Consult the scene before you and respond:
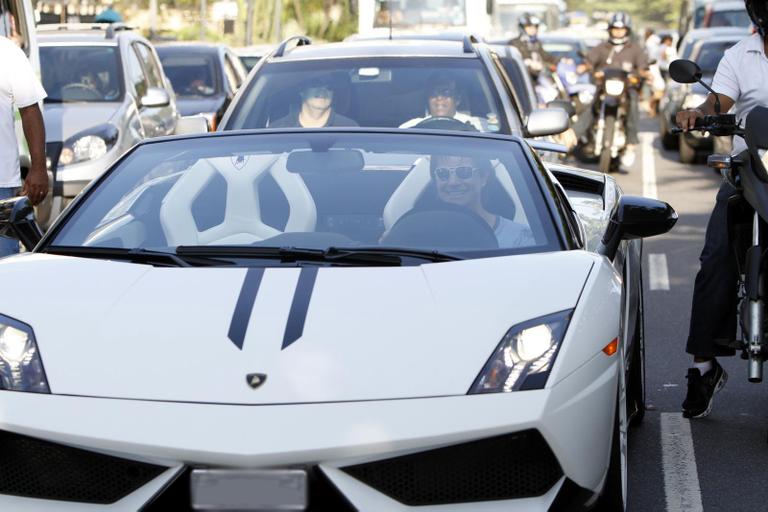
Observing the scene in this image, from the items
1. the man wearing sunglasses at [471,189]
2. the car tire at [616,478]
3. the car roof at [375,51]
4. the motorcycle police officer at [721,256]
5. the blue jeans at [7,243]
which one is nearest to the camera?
the car tire at [616,478]

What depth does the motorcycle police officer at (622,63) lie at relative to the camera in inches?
719

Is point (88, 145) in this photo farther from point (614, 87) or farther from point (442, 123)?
point (614, 87)

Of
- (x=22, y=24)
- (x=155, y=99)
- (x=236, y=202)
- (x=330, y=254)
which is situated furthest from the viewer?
(x=155, y=99)

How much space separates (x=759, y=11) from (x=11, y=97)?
3763mm

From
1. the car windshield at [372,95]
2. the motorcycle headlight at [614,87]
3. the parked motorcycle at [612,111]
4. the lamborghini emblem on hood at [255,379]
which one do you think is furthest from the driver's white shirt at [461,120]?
the motorcycle headlight at [614,87]

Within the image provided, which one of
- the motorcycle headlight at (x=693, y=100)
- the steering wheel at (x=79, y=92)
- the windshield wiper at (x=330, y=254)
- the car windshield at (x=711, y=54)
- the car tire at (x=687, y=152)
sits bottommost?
the car tire at (x=687, y=152)

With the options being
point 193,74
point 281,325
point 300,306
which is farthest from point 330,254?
point 193,74

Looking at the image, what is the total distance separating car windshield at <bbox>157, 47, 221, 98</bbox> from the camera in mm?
19656

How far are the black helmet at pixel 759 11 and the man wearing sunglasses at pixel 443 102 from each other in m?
2.49

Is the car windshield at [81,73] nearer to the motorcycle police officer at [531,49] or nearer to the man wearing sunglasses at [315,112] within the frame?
the man wearing sunglasses at [315,112]

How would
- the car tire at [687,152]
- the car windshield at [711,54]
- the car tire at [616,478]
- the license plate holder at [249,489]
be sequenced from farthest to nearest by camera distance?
the car windshield at [711,54], the car tire at [687,152], the car tire at [616,478], the license plate holder at [249,489]

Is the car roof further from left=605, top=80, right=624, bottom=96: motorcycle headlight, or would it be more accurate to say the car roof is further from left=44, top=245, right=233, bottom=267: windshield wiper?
left=605, top=80, right=624, bottom=96: motorcycle headlight

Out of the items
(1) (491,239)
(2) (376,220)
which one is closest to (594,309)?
(1) (491,239)

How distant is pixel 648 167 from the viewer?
19.3 meters
